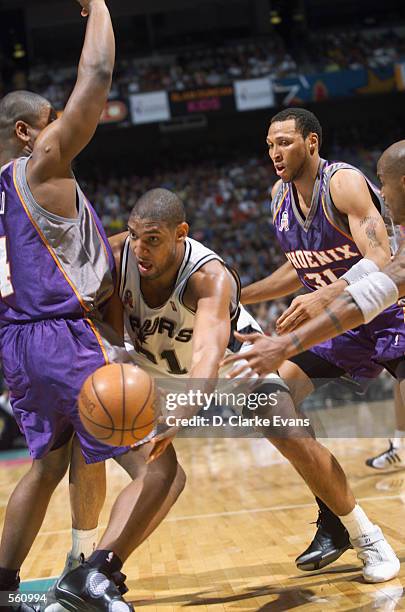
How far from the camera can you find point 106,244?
10.3 ft

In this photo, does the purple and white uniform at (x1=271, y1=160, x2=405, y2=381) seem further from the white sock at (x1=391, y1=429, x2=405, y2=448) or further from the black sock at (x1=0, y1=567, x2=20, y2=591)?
the black sock at (x1=0, y1=567, x2=20, y2=591)

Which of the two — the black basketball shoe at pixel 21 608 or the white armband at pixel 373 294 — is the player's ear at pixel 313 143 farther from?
the black basketball shoe at pixel 21 608

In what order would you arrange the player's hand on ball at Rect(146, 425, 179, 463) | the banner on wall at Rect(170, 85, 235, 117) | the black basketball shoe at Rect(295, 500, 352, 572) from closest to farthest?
the player's hand on ball at Rect(146, 425, 179, 463)
the black basketball shoe at Rect(295, 500, 352, 572)
the banner on wall at Rect(170, 85, 235, 117)

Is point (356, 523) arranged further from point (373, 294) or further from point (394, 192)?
point (394, 192)

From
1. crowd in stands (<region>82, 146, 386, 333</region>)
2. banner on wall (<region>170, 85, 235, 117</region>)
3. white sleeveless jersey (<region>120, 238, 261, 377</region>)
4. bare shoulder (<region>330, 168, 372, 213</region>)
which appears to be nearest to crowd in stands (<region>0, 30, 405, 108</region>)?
banner on wall (<region>170, 85, 235, 117</region>)

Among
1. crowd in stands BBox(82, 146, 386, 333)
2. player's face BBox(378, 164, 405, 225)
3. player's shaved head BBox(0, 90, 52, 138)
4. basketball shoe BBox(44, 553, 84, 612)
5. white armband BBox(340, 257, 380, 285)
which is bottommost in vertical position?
crowd in stands BBox(82, 146, 386, 333)

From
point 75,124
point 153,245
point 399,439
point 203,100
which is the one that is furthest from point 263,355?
point 203,100

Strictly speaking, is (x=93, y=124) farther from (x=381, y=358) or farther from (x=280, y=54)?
(x=280, y=54)

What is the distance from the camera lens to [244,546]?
14.3ft

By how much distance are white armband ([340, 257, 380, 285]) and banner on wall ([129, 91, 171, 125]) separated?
16301 millimetres

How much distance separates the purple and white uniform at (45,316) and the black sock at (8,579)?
441 mm

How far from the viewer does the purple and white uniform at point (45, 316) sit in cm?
288

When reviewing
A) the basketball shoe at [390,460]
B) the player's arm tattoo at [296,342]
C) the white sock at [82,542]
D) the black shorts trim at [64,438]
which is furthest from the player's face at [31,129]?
the basketball shoe at [390,460]

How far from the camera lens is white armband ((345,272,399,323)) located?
275 centimetres
